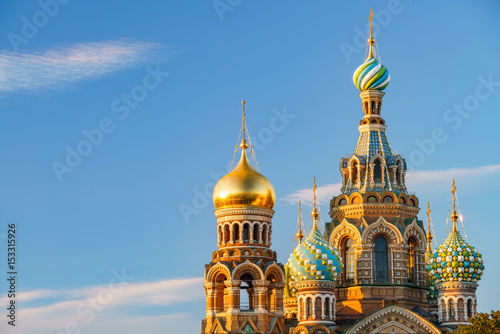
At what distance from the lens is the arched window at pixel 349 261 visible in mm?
54031

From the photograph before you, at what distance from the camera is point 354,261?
54.0m

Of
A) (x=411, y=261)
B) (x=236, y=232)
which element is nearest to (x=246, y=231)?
(x=236, y=232)

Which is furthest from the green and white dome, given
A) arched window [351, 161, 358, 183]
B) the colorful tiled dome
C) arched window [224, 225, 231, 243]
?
arched window [351, 161, 358, 183]

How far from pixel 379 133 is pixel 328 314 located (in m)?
9.77

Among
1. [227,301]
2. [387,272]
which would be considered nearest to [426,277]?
[387,272]

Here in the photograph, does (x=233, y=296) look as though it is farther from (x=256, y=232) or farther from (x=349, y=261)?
(x=349, y=261)

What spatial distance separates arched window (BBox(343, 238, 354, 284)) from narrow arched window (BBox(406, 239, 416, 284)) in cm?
252

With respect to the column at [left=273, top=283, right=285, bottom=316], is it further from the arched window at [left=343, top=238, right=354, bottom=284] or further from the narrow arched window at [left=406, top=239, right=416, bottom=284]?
the narrow arched window at [left=406, top=239, right=416, bottom=284]

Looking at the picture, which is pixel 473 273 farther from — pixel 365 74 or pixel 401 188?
pixel 365 74

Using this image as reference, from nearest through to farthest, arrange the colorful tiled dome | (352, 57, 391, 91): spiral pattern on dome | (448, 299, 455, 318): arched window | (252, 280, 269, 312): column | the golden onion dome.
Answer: (448, 299, 455, 318): arched window → the colorful tiled dome → (252, 280, 269, 312): column → the golden onion dome → (352, 57, 391, 91): spiral pattern on dome

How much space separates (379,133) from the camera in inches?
2202

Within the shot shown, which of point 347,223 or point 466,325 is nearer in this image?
point 466,325

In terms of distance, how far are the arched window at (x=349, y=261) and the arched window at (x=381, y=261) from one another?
111cm

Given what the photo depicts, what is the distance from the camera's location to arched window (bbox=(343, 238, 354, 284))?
5403cm
